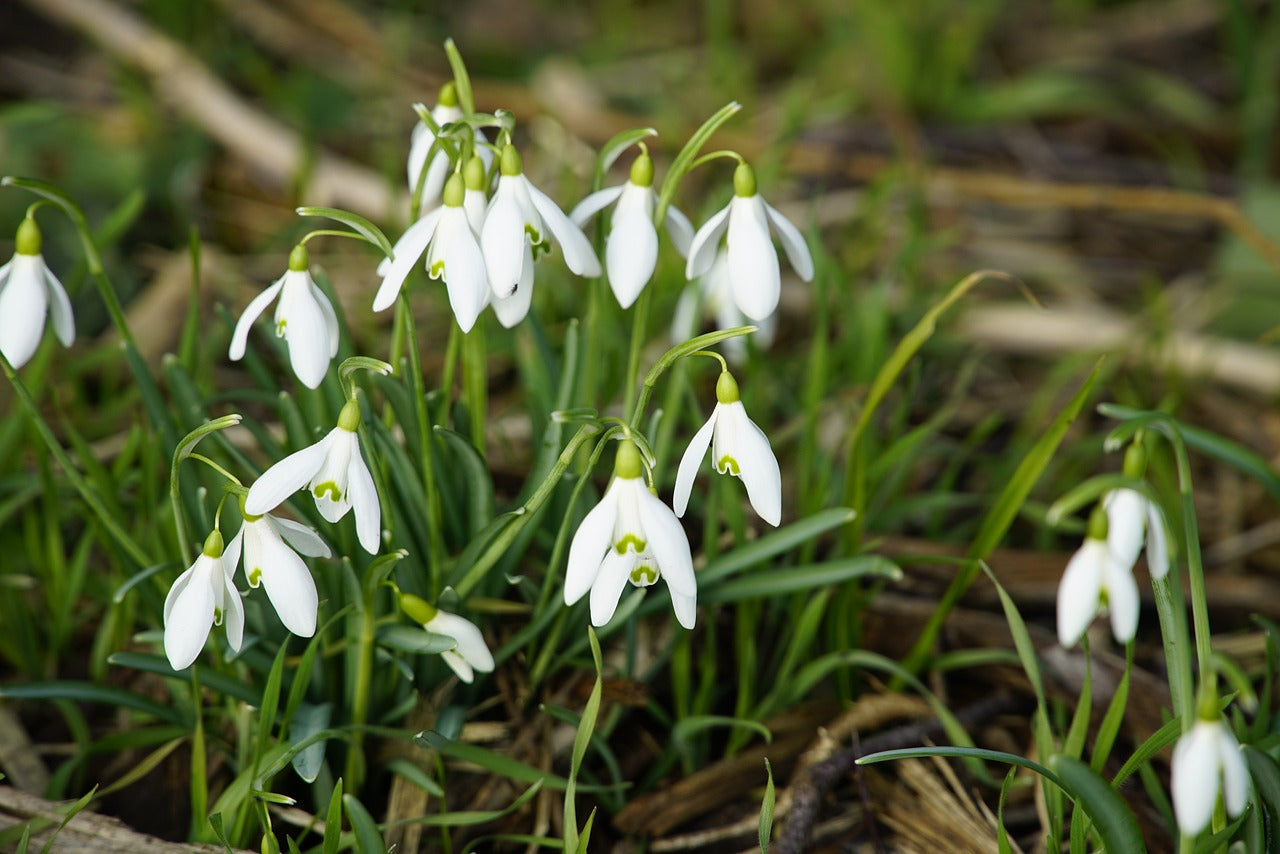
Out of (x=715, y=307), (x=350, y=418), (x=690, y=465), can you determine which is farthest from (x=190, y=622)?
(x=715, y=307)

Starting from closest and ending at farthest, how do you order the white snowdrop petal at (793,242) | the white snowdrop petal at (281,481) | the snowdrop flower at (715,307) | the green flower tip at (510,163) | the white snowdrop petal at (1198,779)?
the white snowdrop petal at (1198,779) < the white snowdrop petal at (281,481) < the green flower tip at (510,163) < the white snowdrop petal at (793,242) < the snowdrop flower at (715,307)

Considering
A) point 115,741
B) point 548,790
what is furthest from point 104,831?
point 548,790

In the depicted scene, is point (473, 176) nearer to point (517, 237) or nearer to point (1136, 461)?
point (517, 237)

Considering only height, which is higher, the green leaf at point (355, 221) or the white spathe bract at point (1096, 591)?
the green leaf at point (355, 221)

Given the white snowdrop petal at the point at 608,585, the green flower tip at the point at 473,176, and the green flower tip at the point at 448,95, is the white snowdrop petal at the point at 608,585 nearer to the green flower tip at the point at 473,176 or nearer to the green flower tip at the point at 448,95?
the green flower tip at the point at 473,176

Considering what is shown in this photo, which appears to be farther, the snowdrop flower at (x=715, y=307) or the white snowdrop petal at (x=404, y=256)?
the snowdrop flower at (x=715, y=307)

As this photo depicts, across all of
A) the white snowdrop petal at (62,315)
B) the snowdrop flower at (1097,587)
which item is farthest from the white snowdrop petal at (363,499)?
the snowdrop flower at (1097,587)
